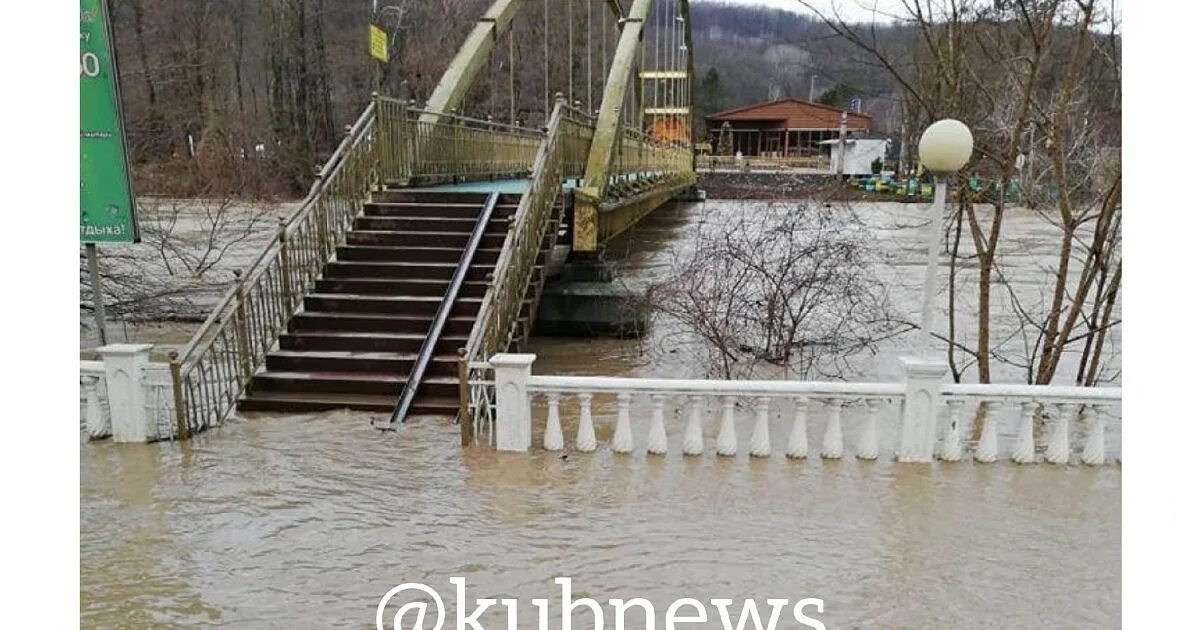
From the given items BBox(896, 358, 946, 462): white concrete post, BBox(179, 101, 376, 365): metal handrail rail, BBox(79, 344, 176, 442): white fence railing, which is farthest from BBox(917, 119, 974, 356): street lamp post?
BBox(79, 344, 176, 442): white fence railing

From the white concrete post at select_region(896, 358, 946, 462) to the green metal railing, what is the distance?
17.0ft

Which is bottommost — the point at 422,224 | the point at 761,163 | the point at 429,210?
the point at 422,224

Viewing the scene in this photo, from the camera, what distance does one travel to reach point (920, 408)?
17.9 ft

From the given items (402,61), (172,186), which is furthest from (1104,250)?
(402,61)

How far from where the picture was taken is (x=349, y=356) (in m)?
7.20

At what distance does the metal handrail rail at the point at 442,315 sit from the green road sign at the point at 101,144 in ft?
8.05

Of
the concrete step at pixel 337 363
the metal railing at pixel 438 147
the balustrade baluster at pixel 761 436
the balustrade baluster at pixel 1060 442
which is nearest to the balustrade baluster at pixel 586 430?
the balustrade baluster at pixel 761 436

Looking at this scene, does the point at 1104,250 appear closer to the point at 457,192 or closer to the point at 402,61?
the point at 457,192

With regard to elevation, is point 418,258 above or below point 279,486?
above

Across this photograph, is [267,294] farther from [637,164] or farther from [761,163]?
[761,163]

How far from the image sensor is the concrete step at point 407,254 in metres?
8.34

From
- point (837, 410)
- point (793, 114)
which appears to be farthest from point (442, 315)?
point (793, 114)

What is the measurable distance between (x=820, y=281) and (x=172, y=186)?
1998 centimetres

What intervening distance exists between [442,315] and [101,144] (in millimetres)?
2988
